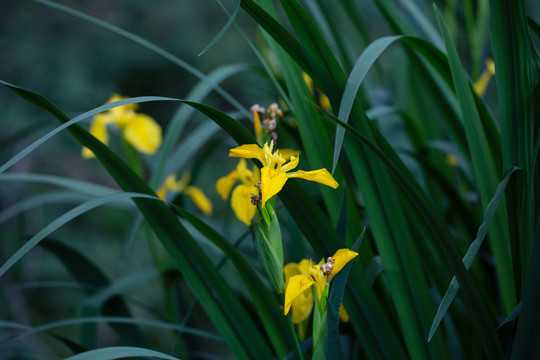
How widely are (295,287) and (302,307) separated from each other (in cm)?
10

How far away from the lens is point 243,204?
0.43 meters

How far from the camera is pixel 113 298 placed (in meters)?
0.57

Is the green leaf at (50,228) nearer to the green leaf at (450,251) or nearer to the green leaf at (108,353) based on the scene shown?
the green leaf at (108,353)

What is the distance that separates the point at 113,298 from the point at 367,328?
1.13ft

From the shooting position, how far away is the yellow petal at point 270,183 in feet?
0.96

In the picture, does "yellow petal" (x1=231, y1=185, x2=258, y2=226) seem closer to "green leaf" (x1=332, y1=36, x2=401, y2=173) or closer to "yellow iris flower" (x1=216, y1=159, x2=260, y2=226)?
"yellow iris flower" (x1=216, y1=159, x2=260, y2=226)

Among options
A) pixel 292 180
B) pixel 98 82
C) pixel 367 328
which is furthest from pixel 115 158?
pixel 98 82

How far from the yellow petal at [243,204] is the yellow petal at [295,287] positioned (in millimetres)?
127

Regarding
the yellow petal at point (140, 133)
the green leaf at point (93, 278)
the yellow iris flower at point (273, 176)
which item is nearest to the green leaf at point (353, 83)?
the yellow iris flower at point (273, 176)

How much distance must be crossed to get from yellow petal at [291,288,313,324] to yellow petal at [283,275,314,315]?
9 centimetres

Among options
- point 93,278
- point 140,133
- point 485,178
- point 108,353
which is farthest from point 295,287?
point 140,133

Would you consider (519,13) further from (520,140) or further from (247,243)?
(247,243)

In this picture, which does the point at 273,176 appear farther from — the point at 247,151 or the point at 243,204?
the point at 243,204

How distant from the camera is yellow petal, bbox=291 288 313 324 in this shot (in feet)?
1.30
